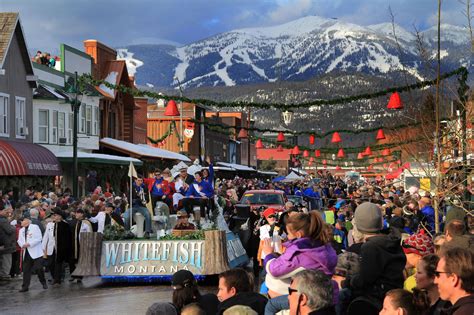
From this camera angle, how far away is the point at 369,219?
778cm

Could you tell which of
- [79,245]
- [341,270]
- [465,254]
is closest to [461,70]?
[79,245]

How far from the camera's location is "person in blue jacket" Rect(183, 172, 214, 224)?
72.9 feet

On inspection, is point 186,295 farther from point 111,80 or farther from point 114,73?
point 114,73

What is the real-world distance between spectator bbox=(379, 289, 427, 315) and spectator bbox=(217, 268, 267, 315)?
1583 millimetres

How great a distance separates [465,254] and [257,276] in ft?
47.1

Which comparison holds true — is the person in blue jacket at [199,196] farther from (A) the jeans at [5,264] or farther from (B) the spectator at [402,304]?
(B) the spectator at [402,304]

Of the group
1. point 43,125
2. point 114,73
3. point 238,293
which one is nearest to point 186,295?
point 238,293

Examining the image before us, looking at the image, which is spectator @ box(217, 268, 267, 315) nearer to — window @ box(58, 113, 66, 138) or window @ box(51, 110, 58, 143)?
window @ box(51, 110, 58, 143)

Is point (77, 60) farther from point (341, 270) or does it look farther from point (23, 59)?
point (341, 270)

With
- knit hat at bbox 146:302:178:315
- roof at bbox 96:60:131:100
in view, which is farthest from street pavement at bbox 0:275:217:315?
roof at bbox 96:60:131:100

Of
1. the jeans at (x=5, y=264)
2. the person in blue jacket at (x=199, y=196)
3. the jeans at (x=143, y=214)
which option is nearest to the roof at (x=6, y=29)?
the person in blue jacket at (x=199, y=196)

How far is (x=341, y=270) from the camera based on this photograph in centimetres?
776

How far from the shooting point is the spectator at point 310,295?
6.08 meters

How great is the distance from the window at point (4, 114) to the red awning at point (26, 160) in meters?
0.60
